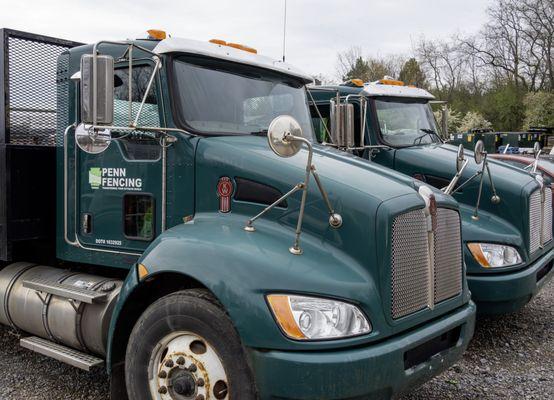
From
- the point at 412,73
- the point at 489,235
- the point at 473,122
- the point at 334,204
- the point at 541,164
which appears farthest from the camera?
the point at 412,73

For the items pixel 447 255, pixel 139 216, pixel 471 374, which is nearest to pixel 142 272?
pixel 139 216

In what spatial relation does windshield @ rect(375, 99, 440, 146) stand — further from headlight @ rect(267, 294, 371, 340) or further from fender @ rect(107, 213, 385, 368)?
headlight @ rect(267, 294, 371, 340)

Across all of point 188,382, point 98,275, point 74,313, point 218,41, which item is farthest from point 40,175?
point 188,382

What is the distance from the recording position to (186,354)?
3066 mm

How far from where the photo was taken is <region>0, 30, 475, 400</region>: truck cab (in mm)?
2820

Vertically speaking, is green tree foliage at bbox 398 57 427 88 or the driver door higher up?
green tree foliage at bbox 398 57 427 88

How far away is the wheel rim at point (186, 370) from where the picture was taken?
117 inches

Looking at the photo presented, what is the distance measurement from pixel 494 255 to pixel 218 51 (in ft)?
10.1

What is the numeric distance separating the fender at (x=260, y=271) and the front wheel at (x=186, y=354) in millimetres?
120

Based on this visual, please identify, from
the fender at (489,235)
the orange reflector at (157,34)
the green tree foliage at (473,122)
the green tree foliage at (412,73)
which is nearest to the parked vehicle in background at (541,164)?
the fender at (489,235)

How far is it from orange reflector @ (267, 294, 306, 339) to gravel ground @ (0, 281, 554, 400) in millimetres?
1807

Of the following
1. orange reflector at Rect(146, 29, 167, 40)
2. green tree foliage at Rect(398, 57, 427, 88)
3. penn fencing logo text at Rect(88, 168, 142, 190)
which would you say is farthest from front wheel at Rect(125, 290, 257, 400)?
green tree foliage at Rect(398, 57, 427, 88)

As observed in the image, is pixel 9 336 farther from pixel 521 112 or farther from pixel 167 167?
pixel 521 112

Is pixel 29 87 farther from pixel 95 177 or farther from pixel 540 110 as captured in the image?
pixel 540 110
